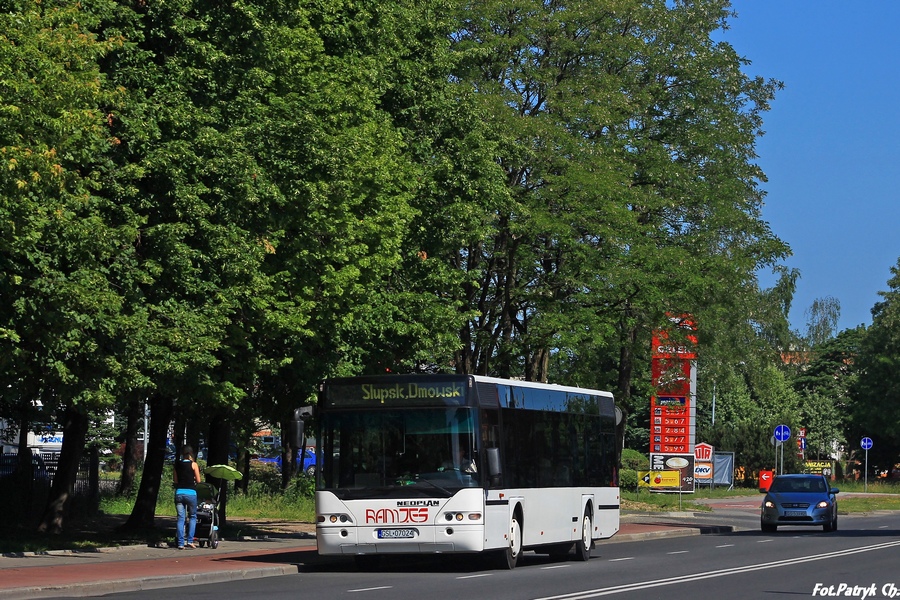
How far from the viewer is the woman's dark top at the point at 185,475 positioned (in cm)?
2428

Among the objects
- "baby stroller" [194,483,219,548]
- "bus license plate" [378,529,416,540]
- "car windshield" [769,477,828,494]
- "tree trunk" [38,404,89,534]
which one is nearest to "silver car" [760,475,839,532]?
"car windshield" [769,477,828,494]

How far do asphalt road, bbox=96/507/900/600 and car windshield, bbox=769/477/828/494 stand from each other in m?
6.21

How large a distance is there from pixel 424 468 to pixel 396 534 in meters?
1.08

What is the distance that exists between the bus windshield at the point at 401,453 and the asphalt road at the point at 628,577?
135 cm

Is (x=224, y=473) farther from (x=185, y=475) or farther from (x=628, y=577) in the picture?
(x=628, y=577)

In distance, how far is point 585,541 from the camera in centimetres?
2555

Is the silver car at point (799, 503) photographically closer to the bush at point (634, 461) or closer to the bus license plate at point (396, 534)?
the bus license plate at point (396, 534)

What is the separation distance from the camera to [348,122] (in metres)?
26.3

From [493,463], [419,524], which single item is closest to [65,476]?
[419,524]

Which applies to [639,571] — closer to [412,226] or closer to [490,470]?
[490,470]

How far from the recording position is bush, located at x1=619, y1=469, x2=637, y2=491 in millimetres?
52938

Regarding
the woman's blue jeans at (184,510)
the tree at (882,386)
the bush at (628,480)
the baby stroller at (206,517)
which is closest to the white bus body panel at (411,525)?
the woman's blue jeans at (184,510)

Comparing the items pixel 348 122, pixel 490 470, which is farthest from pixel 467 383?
pixel 348 122

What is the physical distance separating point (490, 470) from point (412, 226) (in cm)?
1143
